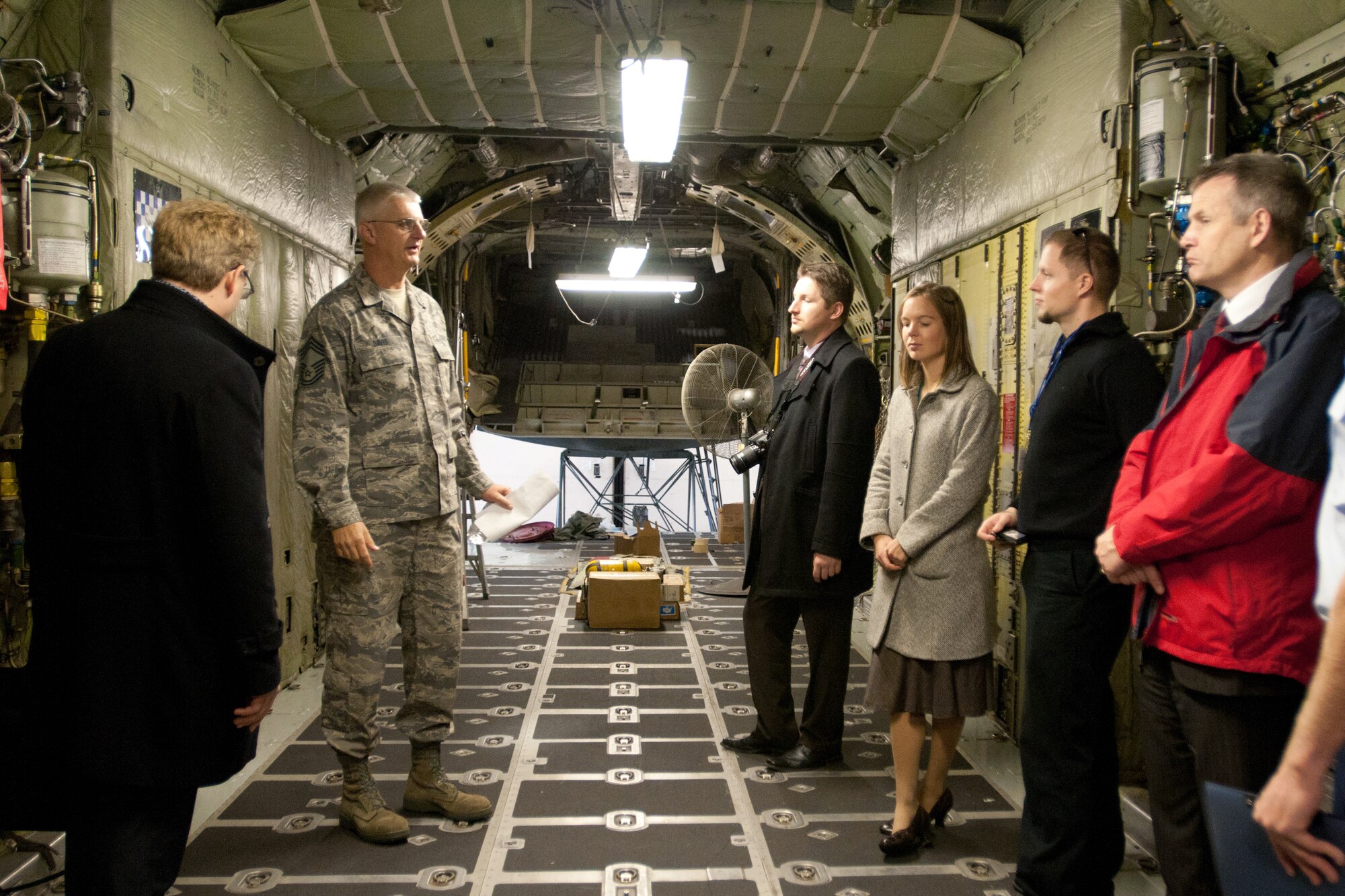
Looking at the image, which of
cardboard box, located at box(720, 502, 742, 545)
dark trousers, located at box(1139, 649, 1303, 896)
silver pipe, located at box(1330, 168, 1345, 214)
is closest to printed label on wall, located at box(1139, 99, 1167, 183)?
silver pipe, located at box(1330, 168, 1345, 214)

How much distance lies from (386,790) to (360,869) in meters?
0.60

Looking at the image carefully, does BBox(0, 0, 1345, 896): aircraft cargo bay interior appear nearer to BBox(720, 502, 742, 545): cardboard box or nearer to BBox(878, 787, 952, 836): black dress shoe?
BBox(878, 787, 952, 836): black dress shoe

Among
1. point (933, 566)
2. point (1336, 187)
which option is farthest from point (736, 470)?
point (1336, 187)

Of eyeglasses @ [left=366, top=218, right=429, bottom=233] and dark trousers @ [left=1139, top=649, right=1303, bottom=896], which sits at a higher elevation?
eyeglasses @ [left=366, top=218, right=429, bottom=233]

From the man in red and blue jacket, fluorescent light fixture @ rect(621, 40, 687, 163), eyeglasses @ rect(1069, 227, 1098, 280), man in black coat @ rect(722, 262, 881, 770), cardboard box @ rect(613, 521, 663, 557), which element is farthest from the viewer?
cardboard box @ rect(613, 521, 663, 557)

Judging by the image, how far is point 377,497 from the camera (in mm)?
2809

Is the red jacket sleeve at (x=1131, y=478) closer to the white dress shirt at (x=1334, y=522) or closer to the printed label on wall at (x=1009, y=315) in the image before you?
the white dress shirt at (x=1334, y=522)

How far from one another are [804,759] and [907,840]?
732mm

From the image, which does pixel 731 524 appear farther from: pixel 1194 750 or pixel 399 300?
pixel 1194 750

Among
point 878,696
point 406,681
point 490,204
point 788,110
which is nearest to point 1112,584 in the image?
point 878,696

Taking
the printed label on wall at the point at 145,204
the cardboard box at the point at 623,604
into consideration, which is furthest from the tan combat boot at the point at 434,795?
the cardboard box at the point at 623,604

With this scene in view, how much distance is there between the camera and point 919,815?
Result: 2801mm

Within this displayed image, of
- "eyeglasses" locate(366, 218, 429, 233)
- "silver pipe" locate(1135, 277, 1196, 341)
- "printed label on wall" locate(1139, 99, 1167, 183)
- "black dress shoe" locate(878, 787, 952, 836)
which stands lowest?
"black dress shoe" locate(878, 787, 952, 836)

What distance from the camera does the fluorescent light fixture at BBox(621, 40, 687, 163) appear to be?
13.8 feet
